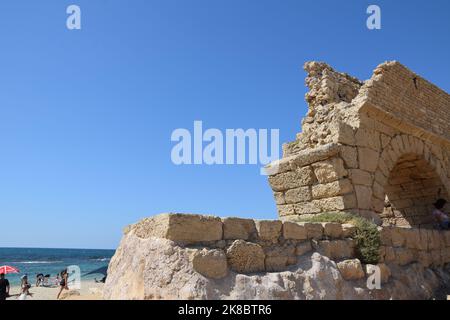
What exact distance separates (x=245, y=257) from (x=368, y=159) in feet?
14.4

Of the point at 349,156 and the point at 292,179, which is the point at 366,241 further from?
the point at 292,179

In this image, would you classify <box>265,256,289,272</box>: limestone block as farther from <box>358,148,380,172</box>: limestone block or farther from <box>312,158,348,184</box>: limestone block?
<box>358,148,380,172</box>: limestone block

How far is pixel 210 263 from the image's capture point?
3.36 metres

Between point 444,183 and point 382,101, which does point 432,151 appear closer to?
point 444,183

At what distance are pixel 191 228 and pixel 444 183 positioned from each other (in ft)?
27.1

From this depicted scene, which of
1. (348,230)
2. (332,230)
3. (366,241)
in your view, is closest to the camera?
(332,230)

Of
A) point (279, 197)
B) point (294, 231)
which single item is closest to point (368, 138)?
point (279, 197)

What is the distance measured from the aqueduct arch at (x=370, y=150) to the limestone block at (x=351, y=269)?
185 cm

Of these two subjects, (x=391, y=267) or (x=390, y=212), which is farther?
(x=390, y=212)

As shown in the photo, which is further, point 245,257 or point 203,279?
point 245,257

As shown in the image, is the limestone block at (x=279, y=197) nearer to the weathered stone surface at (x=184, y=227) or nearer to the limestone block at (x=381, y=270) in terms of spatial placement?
the limestone block at (x=381, y=270)
